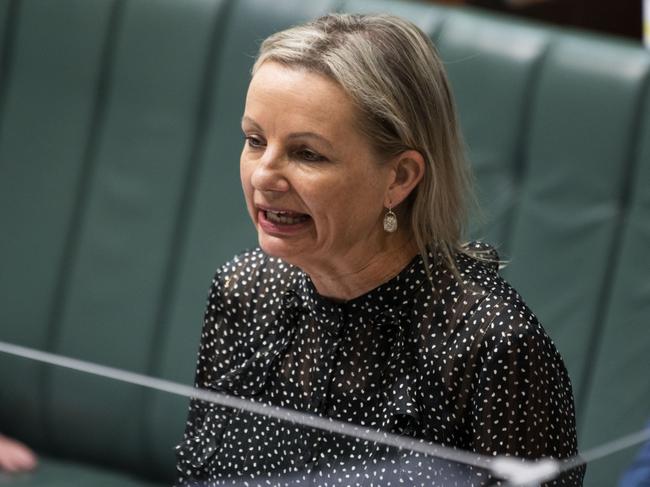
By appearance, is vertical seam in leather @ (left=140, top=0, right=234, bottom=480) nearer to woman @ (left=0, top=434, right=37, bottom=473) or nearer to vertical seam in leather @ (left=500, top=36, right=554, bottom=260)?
vertical seam in leather @ (left=500, top=36, right=554, bottom=260)

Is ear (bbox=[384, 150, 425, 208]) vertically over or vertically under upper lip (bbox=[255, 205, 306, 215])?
over

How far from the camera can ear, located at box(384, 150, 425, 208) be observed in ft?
3.65

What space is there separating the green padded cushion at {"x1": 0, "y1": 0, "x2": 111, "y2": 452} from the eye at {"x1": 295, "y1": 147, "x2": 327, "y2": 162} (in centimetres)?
90

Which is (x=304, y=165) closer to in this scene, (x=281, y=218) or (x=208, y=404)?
(x=281, y=218)

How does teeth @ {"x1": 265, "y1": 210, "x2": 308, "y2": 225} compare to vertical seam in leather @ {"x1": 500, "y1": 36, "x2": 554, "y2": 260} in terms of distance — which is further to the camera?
vertical seam in leather @ {"x1": 500, "y1": 36, "x2": 554, "y2": 260}

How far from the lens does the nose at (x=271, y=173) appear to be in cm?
106

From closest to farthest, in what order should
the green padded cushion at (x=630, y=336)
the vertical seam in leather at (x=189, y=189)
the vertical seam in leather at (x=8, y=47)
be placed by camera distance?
the green padded cushion at (x=630, y=336) < the vertical seam in leather at (x=189, y=189) < the vertical seam in leather at (x=8, y=47)

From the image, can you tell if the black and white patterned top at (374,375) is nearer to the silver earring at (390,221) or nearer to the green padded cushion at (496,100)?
the silver earring at (390,221)

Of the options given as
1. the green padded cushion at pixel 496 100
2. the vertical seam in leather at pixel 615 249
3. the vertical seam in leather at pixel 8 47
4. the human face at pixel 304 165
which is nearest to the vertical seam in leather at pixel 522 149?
the green padded cushion at pixel 496 100

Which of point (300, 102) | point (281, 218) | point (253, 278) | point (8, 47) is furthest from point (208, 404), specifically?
point (8, 47)

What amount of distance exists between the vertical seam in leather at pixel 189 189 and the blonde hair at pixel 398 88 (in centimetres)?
71

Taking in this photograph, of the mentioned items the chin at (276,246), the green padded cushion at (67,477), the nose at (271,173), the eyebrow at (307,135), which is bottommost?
the green padded cushion at (67,477)

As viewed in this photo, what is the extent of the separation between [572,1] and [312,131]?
1055mm

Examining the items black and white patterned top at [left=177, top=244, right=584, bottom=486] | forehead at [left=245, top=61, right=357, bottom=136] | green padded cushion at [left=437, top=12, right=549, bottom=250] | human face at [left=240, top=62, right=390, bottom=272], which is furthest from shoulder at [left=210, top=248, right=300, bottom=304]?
green padded cushion at [left=437, top=12, right=549, bottom=250]
